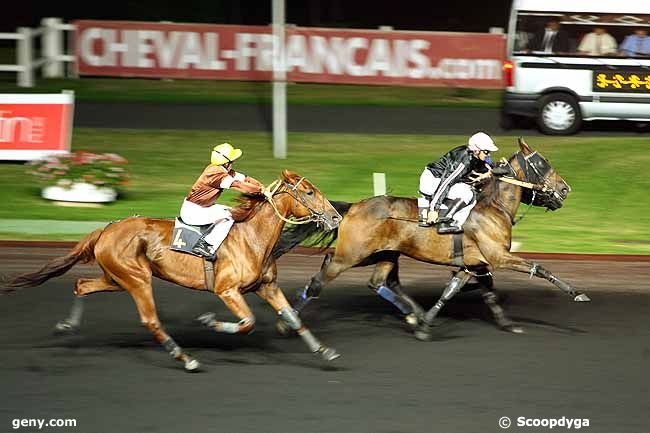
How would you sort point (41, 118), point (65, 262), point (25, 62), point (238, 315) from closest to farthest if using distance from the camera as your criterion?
point (238, 315)
point (65, 262)
point (41, 118)
point (25, 62)

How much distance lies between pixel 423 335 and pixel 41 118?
10.7 meters

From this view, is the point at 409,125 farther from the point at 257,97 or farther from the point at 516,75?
the point at 257,97

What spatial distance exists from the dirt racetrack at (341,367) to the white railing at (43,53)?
1322cm

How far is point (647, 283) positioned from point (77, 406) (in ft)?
24.7

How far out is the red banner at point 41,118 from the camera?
19.0m

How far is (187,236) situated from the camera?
9.70 m

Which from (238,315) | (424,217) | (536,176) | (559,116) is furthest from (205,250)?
(559,116)

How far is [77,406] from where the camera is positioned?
869cm

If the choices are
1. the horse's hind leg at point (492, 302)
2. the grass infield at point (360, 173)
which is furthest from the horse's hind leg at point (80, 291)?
the grass infield at point (360, 173)

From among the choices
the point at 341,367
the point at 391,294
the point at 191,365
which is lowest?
the point at 341,367

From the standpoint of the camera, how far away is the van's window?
68.5 feet

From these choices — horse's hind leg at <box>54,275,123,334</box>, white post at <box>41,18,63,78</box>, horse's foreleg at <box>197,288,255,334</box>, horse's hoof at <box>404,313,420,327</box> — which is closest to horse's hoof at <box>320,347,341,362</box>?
horse's foreleg at <box>197,288,255,334</box>

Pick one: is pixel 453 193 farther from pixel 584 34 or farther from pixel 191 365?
pixel 584 34

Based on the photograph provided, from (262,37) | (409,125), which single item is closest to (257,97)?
(262,37)
